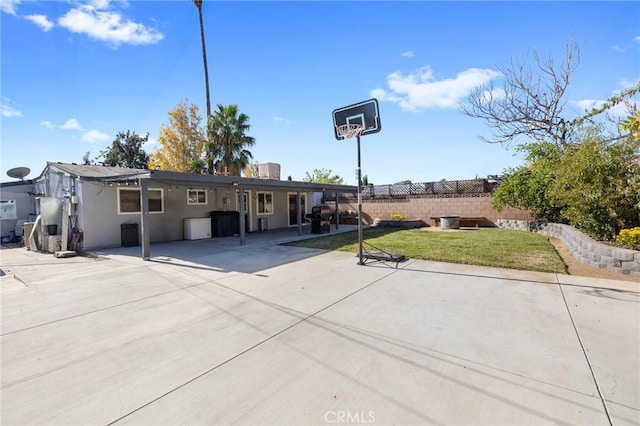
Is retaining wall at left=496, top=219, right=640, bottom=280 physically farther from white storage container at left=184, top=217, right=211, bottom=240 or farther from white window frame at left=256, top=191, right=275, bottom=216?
white window frame at left=256, top=191, right=275, bottom=216

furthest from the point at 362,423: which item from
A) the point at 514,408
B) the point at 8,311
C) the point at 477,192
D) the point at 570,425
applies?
the point at 477,192

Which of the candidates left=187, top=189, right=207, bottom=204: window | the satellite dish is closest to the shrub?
left=187, top=189, right=207, bottom=204: window

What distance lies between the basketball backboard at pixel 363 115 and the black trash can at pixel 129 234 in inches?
286

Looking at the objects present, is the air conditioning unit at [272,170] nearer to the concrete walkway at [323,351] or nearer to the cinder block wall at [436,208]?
the cinder block wall at [436,208]

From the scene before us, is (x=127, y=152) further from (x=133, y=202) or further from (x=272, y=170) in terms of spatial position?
(x=133, y=202)

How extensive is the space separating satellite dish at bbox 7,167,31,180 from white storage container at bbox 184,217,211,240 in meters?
8.05

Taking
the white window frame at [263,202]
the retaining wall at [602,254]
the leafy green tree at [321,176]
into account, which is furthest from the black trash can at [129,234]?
the leafy green tree at [321,176]

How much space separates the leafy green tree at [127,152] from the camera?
28172 millimetres

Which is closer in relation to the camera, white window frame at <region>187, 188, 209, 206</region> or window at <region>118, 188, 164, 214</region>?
window at <region>118, 188, 164, 214</region>

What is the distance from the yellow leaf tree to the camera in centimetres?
2333

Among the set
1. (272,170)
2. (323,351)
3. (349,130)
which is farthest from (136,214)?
(323,351)

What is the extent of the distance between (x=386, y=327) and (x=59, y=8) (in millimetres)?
11245

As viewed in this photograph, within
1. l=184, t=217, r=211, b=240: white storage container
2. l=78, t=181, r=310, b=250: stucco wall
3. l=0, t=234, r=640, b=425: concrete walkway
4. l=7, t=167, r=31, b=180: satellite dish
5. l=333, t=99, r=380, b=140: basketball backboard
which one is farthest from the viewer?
l=7, t=167, r=31, b=180: satellite dish
